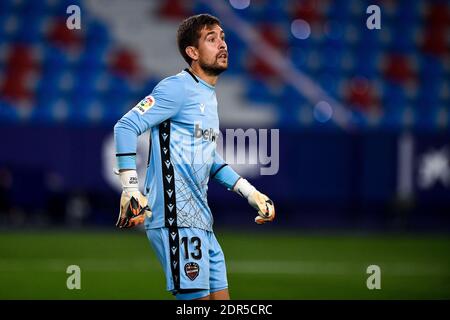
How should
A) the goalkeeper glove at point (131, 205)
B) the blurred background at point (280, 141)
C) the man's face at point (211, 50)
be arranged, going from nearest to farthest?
the goalkeeper glove at point (131, 205)
the man's face at point (211, 50)
the blurred background at point (280, 141)

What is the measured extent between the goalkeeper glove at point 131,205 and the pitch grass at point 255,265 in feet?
10.6

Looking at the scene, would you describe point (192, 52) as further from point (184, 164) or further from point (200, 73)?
point (184, 164)

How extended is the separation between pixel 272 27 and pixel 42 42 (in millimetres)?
4588

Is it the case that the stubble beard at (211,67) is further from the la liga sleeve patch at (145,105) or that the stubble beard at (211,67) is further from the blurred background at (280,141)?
the blurred background at (280,141)

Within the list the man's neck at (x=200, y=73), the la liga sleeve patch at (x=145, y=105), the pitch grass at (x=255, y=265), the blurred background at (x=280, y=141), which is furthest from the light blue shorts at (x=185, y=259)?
the blurred background at (x=280, y=141)

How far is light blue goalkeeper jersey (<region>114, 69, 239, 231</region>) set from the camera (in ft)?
14.5

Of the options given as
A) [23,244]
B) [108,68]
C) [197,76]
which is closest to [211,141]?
[197,76]

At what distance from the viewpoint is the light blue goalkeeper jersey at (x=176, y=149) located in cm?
442

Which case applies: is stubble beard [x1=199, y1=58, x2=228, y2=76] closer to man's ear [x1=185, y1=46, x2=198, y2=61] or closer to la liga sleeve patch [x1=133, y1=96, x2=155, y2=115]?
man's ear [x1=185, y1=46, x2=198, y2=61]

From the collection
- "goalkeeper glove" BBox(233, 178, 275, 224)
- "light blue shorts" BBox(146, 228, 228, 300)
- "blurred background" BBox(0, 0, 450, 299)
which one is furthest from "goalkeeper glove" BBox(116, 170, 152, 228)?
"blurred background" BBox(0, 0, 450, 299)

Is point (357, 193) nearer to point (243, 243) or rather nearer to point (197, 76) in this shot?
point (243, 243)

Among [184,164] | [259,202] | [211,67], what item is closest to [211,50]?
[211,67]

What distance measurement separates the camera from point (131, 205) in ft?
14.0

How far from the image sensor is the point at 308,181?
1507 centimetres
